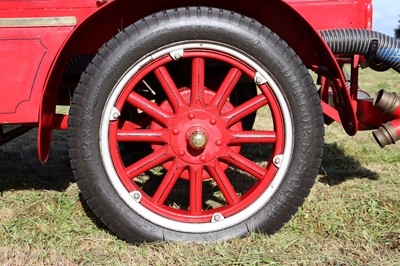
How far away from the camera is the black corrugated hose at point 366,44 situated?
97.4 inches

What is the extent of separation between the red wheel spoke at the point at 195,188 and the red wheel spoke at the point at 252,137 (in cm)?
21

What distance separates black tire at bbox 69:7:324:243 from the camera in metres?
2.13

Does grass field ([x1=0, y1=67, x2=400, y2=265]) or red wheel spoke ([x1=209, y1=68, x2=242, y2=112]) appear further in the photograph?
red wheel spoke ([x1=209, y1=68, x2=242, y2=112])

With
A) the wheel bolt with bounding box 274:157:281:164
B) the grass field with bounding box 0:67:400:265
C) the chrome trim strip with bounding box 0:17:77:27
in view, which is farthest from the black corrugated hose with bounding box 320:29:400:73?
the chrome trim strip with bounding box 0:17:77:27

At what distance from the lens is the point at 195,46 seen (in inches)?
85.0

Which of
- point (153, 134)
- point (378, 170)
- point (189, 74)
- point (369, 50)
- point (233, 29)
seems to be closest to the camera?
point (233, 29)

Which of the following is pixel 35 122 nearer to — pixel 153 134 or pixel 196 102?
pixel 153 134

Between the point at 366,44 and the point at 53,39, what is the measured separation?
1.54 meters

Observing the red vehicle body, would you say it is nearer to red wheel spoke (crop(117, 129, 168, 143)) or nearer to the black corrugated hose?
red wheel spoke (crop(117, 129, 168, 143))

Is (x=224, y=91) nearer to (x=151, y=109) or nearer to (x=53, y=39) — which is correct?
(x=151, y=109)

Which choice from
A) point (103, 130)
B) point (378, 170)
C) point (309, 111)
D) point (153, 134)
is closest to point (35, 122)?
point (103, 130)

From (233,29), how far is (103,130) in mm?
717

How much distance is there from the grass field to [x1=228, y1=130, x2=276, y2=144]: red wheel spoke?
0.43 m

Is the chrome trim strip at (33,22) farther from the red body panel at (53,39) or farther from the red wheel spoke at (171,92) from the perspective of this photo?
the red wheel spoke at (171,92)
